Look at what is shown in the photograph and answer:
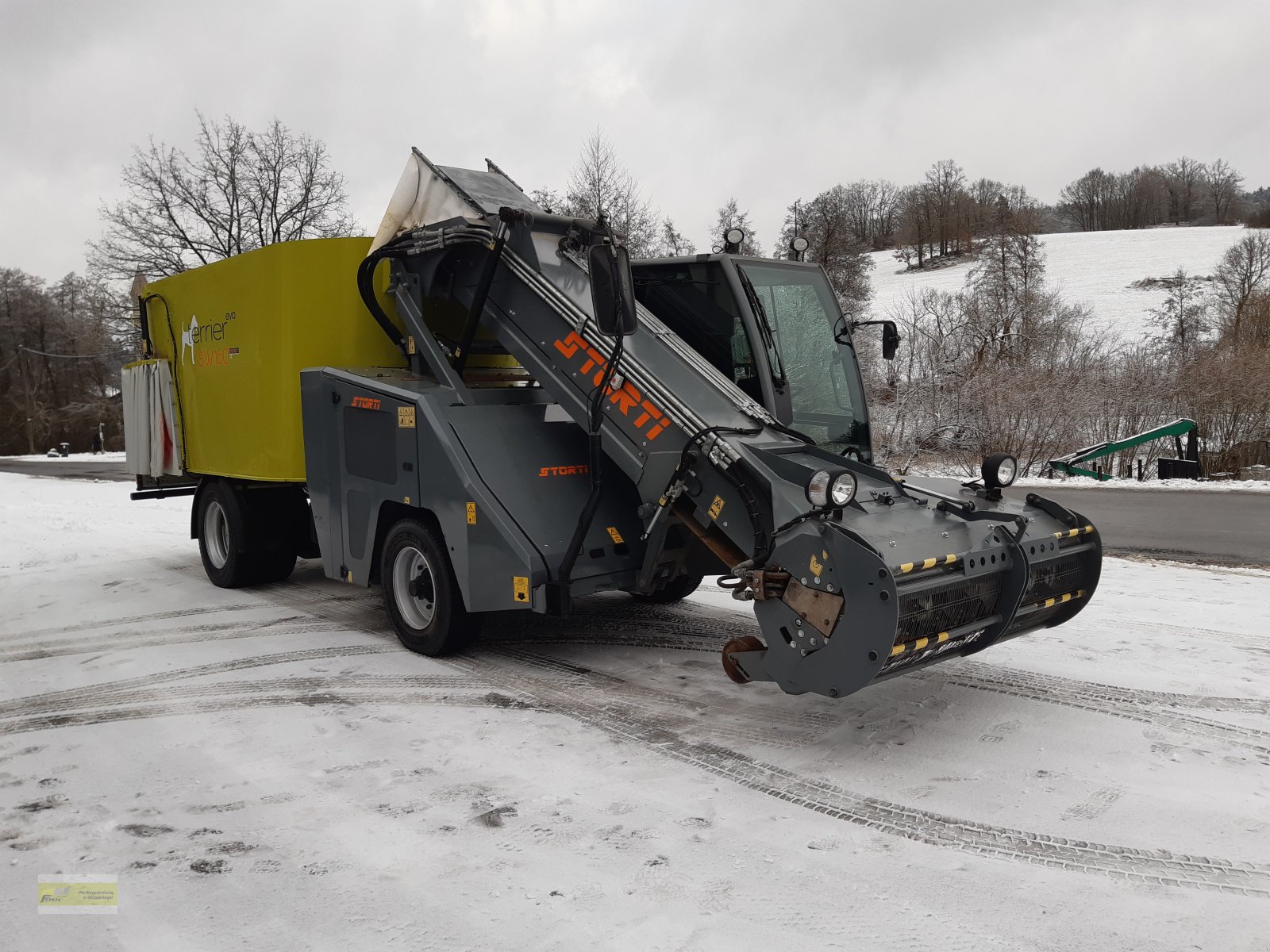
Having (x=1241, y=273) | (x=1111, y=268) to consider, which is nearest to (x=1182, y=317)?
(x=1241, y=273)

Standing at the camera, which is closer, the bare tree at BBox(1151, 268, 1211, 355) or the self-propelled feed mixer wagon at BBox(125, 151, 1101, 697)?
the self-propelled feed mixer wagon at BBox(125, 151, 1101, 697)

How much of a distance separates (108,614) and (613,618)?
3.86 meters

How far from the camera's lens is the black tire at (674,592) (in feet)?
22.8

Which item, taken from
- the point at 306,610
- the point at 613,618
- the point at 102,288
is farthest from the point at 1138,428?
the point at 102,288

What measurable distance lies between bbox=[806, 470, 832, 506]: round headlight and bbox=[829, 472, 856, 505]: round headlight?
0.07 ft

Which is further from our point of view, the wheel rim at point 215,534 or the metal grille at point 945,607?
the wheel rim at point 215,534

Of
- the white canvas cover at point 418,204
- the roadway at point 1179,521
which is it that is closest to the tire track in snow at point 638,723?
the white canvas cover at point 418,204

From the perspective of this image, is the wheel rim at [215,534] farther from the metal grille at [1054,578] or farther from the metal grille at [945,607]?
the metal grille at [1054,578]

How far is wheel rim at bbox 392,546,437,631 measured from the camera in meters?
5.99

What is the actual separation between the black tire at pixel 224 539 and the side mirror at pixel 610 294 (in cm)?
441

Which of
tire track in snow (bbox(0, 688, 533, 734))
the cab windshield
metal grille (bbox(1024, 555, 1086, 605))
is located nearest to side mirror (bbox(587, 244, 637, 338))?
the cab windshield

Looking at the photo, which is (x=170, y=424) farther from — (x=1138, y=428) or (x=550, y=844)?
(x=1138, y=428)

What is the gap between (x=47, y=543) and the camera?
421 inches

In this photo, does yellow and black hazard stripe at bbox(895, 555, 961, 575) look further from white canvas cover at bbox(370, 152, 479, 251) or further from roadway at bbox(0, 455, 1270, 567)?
white canvas cover at bbox(370, 152, 479, 251)
